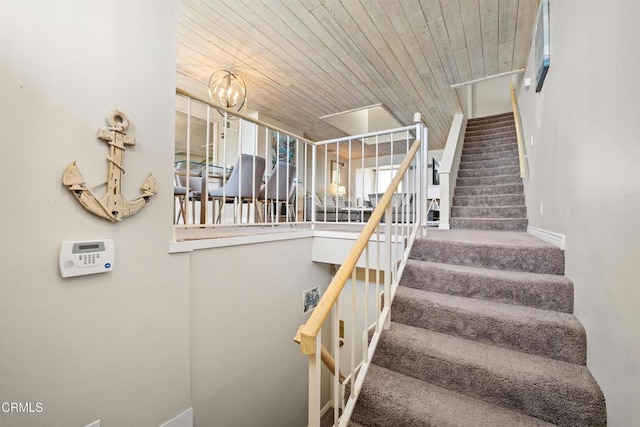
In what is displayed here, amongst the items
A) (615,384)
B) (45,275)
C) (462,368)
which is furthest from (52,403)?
(615,384)

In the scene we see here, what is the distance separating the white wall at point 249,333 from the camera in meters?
1.79

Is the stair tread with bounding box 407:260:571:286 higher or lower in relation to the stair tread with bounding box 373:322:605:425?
higher

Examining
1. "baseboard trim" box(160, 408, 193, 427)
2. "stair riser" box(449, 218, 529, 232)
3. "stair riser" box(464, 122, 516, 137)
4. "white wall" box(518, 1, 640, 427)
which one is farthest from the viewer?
"stair riser" box(464, 122, 516, 137)

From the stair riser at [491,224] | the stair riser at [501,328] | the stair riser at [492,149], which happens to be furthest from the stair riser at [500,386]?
the stair riser at [492,149]

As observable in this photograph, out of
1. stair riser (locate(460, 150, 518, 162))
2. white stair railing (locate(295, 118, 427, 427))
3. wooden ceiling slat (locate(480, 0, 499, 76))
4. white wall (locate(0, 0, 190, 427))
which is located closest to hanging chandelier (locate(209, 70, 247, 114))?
white wall (locate(0, 0, 190, 427))

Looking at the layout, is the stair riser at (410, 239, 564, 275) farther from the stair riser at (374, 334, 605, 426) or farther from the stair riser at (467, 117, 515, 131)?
the stair riser at (467, 117, 515, 131)

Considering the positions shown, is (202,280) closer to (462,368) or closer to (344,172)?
(462,368)

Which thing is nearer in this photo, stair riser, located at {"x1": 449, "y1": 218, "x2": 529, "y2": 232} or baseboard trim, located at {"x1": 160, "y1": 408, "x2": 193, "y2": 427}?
baseboard trim, located at {"x1": 160, "y1": 408, "x2": 193, "y2": 427}

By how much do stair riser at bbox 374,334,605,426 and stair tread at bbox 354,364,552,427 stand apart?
0.04 m

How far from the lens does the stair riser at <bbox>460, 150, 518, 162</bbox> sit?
4.35 m

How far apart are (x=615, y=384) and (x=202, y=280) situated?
2.01 m

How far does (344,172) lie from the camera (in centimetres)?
927

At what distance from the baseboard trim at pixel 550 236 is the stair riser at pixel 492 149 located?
2448 millimetres

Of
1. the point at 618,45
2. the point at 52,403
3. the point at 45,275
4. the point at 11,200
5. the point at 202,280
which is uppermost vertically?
the point at 618,45
